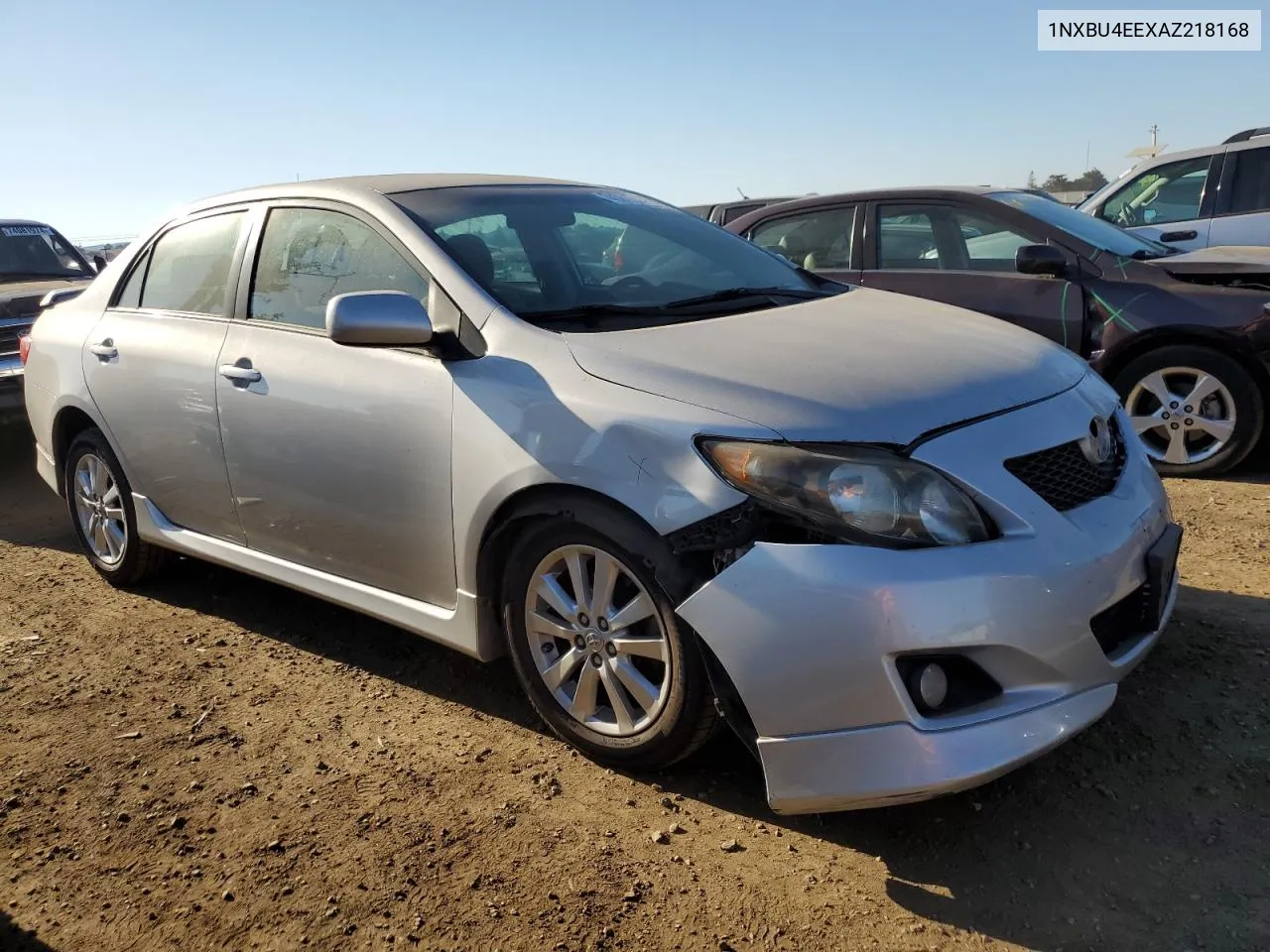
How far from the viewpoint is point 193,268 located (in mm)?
4180

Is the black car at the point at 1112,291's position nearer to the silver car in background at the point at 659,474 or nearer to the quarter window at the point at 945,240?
the quarter window at the point at 945,240

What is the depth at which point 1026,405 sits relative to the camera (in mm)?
2797

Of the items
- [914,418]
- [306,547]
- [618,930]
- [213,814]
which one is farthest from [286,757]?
[914,418]

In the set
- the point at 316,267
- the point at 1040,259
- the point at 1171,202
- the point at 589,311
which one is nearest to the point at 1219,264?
the point at 1040,259

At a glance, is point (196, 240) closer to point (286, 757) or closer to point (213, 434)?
point (213, 434)

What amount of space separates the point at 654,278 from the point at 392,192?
0.92 m

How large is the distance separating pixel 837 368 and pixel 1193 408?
3.56 meters

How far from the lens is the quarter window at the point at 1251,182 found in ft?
25.2

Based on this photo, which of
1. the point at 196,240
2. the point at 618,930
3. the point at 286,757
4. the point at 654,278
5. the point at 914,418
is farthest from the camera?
the point at 196,240

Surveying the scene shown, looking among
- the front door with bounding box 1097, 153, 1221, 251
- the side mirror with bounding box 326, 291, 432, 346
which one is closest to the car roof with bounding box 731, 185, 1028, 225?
the front door with bounding box 1097, 153, 1221, 251

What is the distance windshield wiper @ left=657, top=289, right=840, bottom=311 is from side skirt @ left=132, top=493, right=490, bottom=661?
112cm

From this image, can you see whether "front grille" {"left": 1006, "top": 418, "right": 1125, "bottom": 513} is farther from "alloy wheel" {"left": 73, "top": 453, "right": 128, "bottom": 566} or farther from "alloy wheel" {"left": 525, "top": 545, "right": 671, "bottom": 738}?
"alloy wheel" {"left": 73, "top": 453, "right": 128, "bottom": 566}

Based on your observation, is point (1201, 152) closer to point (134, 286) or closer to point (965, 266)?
point (965, 266)

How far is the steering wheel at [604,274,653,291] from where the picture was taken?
345cm
